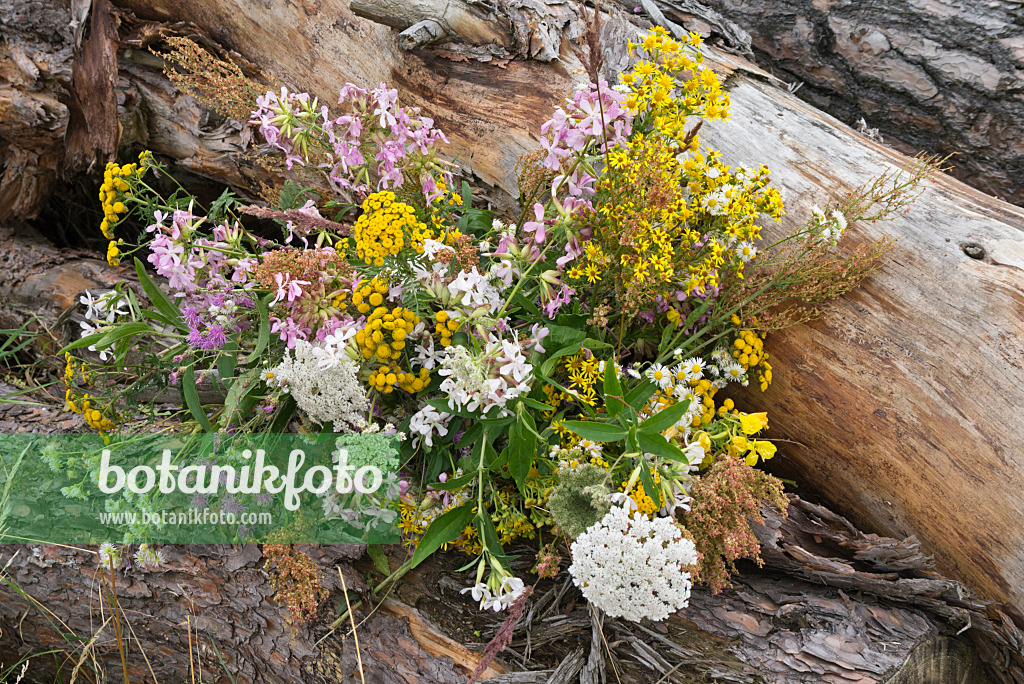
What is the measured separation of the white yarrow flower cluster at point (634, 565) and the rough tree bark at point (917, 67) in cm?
230

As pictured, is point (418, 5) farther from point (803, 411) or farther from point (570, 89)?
point (803, 411)

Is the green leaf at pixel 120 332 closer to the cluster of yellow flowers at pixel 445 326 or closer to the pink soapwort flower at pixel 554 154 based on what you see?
the cluster of yellow flowers at pixel 445 326

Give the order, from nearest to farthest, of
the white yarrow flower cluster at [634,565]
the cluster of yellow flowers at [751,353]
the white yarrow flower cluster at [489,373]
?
the white yarrow flower cluster at [634,565]
the white yarrow flower cluster at [489,373]
the cluster of yellow flowers at [751,353]

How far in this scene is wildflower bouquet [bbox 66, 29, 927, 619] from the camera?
1.67 meters

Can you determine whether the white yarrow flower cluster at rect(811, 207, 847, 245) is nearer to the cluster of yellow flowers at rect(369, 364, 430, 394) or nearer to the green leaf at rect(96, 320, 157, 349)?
the cluster of yellow flowers at rect(369, 364, 430, 394)

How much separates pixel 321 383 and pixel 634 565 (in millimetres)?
943

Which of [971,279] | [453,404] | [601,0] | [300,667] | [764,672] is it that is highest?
[601,0]

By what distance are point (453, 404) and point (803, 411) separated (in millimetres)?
1222

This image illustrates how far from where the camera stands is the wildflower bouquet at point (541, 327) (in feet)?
5.49

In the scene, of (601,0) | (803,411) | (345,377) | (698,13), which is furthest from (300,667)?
(698,13)

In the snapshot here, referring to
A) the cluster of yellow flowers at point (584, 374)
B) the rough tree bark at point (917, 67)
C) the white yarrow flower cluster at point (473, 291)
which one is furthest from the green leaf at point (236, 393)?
the rough tree bark at point (917, 67)

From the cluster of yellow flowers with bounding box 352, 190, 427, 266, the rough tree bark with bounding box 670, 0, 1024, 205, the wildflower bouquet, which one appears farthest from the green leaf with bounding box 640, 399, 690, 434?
the rough tree bark with bounding box 670, 0, 1024, 205

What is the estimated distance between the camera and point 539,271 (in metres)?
2.00

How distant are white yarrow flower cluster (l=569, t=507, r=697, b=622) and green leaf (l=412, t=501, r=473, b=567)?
401 millimetres
